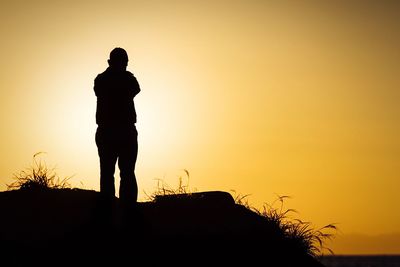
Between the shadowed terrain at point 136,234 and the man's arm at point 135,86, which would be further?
the man's arm at point 135,86

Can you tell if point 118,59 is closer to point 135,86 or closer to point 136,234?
point 135,86

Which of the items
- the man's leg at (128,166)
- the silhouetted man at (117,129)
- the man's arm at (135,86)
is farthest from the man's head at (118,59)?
the man's leg at (128,166)

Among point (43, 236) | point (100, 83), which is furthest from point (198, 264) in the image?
point (100, 83)

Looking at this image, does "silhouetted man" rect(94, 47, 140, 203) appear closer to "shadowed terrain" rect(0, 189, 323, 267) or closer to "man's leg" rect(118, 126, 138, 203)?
"man's leg" rect(118, 126, 138, 203)

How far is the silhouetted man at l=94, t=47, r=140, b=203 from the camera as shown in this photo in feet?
45.1

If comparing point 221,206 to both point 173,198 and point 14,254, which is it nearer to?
point 173,198

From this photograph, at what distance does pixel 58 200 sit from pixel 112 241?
310cm

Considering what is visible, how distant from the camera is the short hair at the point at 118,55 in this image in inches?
542

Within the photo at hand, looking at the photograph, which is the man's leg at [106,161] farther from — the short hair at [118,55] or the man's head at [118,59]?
the short hair at [118,55]

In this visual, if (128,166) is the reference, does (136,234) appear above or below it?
below

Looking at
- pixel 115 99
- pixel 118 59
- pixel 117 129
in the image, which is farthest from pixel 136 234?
pixel 118 59

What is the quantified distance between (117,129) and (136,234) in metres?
1.95

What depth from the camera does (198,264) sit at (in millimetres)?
13062

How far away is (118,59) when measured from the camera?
13.8 m
